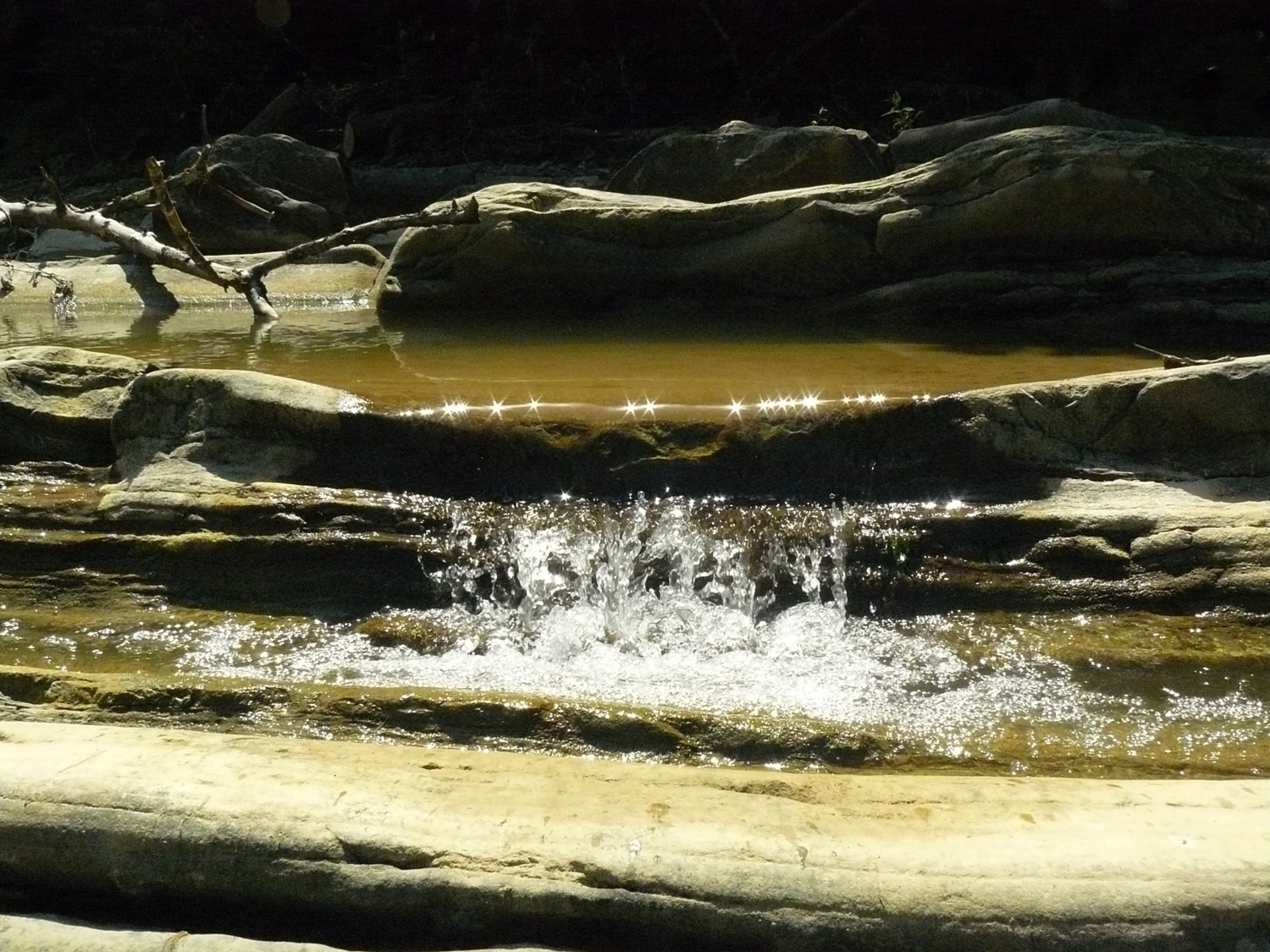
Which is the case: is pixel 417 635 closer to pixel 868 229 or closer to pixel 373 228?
pixel 868 229

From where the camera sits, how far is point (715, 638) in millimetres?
3770

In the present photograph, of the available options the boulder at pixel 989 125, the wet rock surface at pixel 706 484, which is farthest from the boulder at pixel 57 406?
the boulder at pixel 989 125

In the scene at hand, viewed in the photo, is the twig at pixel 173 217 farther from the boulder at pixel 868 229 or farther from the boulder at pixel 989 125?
the boulder at pixel 989 125

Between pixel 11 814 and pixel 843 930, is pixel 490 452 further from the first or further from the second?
pixel 843 930

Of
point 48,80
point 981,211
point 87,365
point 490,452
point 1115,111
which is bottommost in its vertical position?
point 490,452

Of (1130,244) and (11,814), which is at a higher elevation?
(1130,244)

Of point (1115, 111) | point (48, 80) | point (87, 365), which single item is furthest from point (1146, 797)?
point (48, 80)

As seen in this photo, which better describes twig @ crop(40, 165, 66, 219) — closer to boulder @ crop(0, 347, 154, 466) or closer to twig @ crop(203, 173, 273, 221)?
twig @ crop(203, 173, 273, 221)

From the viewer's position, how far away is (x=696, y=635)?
3.79 m

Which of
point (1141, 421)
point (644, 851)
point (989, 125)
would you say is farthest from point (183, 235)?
point (644, 851)

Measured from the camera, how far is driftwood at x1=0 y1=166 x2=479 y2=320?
281 inches

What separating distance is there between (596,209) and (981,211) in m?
1.95

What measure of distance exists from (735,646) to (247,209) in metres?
6.98

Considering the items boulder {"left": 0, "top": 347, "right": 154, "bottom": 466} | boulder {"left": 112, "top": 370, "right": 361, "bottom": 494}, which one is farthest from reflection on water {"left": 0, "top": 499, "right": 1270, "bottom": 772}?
boulder {"left": 0, "top": 347, "right": 154, "bottom": 466}
